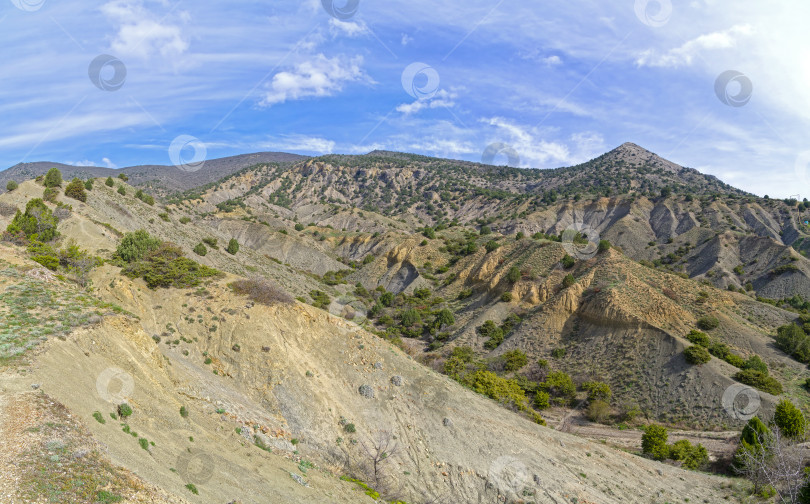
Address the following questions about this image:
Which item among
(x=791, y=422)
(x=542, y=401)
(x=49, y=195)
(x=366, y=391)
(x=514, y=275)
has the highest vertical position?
(x=514, y=275)

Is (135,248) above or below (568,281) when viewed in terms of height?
below

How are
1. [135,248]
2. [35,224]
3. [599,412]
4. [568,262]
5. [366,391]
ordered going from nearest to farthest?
[366,391], [135,248], [599,412], [35,224], [568,262]

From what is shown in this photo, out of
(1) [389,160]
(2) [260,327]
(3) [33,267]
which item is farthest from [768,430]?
(1) [389,160]

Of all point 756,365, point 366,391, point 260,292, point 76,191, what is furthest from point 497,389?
point 76,191

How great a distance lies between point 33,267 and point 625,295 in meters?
42.9

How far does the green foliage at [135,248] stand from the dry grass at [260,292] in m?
7.06

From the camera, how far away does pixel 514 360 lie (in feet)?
127

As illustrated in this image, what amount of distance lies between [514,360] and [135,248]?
30870 millimetres

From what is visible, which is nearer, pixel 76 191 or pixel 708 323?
pixel 708 323

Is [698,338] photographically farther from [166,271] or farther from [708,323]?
[166,271]

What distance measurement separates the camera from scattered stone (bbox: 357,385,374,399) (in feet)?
72.2

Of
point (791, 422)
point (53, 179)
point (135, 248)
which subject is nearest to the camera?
point (791, 422)

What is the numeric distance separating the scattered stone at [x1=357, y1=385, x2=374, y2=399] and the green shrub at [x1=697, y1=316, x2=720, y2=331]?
104 feet

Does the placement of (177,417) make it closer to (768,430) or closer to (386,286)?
(768,430)
